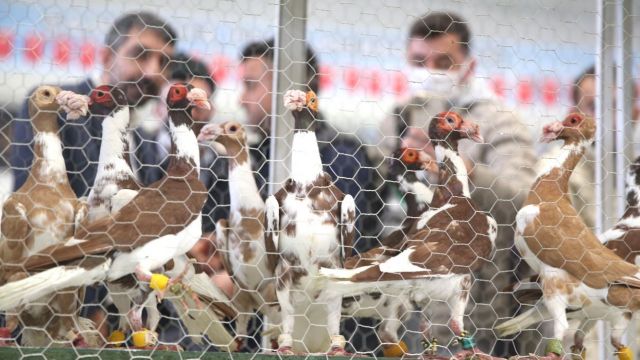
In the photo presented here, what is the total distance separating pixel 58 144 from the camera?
4.60 feet

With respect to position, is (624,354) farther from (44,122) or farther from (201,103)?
(44,122)

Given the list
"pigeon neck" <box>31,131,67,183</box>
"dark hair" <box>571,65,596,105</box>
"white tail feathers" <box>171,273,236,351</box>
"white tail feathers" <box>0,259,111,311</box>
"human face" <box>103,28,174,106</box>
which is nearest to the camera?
"white tail feathers" <box>0,259,111,311</box>

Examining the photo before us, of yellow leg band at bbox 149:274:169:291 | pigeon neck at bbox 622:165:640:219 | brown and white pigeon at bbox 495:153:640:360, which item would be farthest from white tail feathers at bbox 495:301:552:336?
yellow leg band at bbox 149:274:169:291

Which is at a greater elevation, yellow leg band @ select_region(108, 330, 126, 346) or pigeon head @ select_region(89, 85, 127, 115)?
pigeon head @ select_region(89, 85, 127, 115)

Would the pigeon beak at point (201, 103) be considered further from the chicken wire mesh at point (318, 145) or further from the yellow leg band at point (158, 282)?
the yellow leg band at point (158, 282)

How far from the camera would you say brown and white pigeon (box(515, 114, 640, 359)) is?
1.45m

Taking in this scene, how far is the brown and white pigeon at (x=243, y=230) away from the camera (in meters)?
1.53

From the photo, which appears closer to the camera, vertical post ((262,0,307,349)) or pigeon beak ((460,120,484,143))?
pigeon beak ((460,120,484,143))

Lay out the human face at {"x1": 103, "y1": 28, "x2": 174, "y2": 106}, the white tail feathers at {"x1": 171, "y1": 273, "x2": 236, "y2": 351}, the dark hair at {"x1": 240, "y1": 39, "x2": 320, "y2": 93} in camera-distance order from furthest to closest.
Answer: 1. the dark hair at {"x1": 240, "y1": 39, "x2": 320, "y2": 93}
2. the human face at {"x1": 103, "y1": 28, "x2": 174, "y2": 106}
3. the white tail feathers at {"x1": 171, "y1": 273, "x2": 236, "y2": 351}

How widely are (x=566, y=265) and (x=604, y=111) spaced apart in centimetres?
44

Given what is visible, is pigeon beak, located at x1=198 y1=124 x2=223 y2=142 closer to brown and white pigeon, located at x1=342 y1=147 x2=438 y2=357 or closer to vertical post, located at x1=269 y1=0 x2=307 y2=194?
vertical post, located at x1=269 y1=0 x2=307 y2=194

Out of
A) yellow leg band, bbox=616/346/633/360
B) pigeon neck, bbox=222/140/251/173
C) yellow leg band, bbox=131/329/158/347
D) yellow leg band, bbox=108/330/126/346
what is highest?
pigeon neck, bbox=222/140/251/173

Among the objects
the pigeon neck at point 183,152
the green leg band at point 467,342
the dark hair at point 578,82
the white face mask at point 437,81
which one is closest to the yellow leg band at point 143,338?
the pigeon neck at point 183,152

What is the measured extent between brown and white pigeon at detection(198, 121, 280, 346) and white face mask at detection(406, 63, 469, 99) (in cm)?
36
